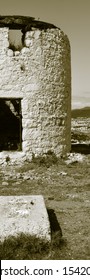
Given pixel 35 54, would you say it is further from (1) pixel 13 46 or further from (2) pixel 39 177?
(2) pixel 39 177

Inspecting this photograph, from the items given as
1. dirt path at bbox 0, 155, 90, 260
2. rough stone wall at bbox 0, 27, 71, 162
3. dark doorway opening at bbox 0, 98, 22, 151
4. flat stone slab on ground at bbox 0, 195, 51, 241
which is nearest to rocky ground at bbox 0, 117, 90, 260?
dirt path at bbox 0, 155, 90, 260

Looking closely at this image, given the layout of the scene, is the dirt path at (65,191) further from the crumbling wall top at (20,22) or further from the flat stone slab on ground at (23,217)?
the crumbling wall top at (20,22)

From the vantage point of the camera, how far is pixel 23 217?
5.43m

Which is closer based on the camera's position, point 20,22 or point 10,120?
point 20,22

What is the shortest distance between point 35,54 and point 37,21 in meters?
0.84

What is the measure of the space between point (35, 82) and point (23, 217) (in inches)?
222

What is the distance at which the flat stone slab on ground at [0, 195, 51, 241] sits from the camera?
512 cm

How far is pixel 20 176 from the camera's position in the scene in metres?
9.17

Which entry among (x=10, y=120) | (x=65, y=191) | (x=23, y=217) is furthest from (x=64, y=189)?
(x=10, y=120)

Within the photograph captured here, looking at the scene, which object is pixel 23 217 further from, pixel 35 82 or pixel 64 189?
pixel 35 82

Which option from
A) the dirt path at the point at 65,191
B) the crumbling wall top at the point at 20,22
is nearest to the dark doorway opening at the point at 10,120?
the dirt path at the point at 65,191

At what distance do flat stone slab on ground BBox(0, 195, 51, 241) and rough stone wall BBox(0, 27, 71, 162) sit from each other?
14.9 ft

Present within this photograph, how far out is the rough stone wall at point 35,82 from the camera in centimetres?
1044
